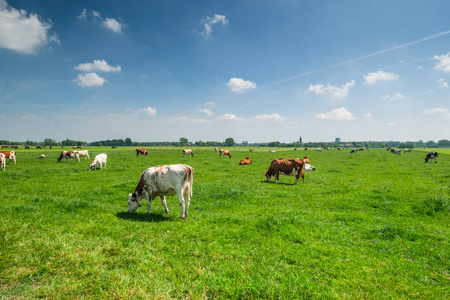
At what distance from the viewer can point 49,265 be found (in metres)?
4.73

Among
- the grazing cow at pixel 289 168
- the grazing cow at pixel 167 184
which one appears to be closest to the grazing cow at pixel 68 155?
the grazing cow at pixel 167 184

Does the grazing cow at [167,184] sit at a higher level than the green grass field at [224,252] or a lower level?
higher

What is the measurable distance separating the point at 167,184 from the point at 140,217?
6.16 ft

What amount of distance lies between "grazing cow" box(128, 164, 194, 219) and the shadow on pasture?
0.97 ft

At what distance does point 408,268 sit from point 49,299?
27.5 feet

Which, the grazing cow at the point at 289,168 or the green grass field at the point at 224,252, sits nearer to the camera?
the green grass field at the point at 224,252

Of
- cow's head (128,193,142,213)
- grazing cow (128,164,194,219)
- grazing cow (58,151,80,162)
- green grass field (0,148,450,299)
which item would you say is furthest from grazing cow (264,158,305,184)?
grazing cow (58,151,80,162)

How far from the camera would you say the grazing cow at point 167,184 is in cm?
862

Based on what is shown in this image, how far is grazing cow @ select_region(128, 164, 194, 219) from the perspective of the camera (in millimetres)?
8625

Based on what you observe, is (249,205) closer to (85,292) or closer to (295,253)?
(295,253)

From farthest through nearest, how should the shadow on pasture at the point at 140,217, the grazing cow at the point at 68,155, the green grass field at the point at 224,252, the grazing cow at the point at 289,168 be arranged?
the grazing cow at the point at 68,155
the grazing cow at the point at 289,168
the shadow on pasture at the point at 140,217
the green grass field at the point at 224,252

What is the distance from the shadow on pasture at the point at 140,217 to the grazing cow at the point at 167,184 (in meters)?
0.30

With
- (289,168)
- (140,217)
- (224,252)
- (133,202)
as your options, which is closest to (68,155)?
(133,202)

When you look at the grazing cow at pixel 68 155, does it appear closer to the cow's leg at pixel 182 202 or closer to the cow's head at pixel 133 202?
the cow's head at pixel 133 202
